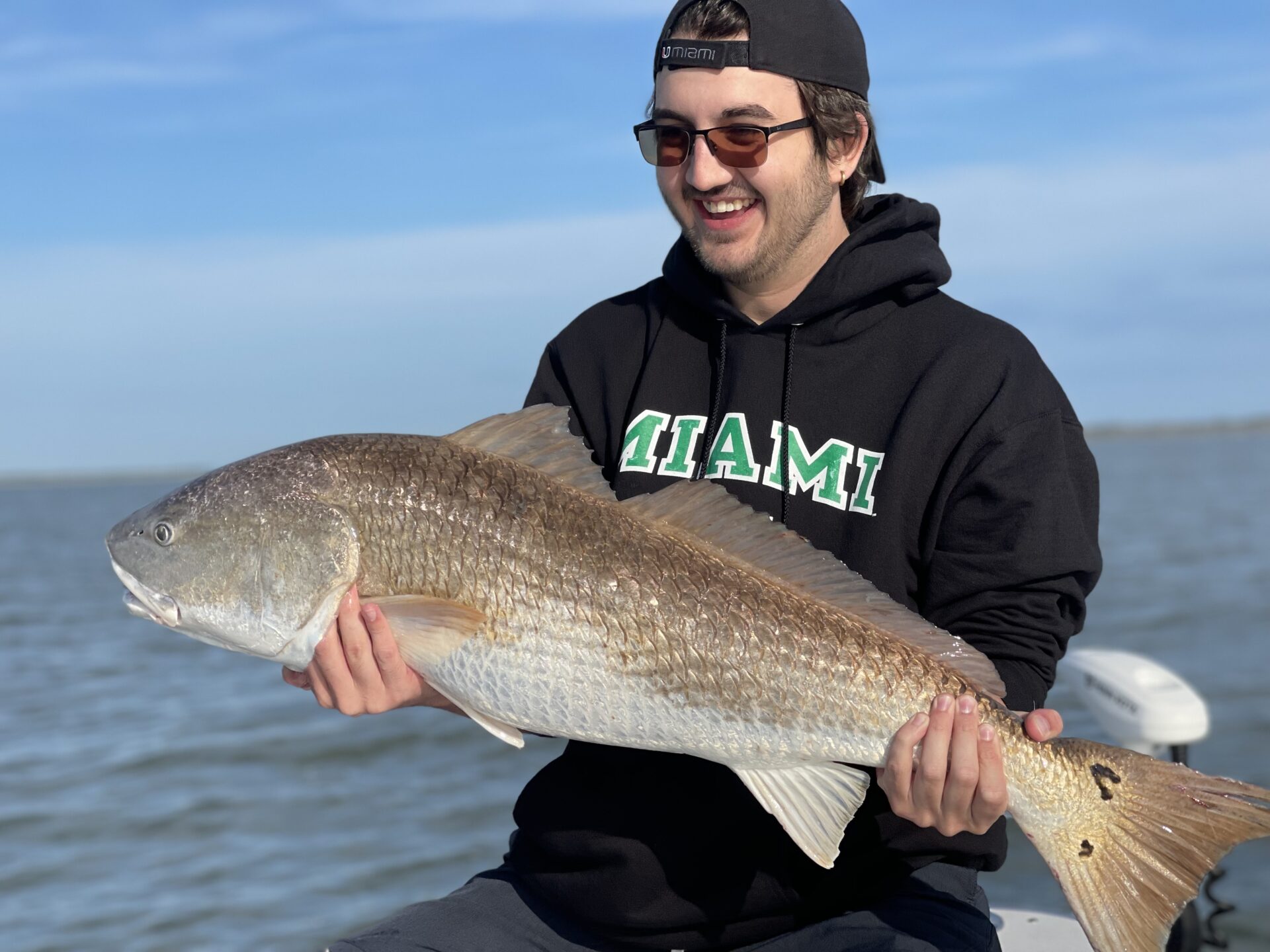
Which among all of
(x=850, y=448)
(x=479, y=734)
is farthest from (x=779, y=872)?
(x=479, y=734)

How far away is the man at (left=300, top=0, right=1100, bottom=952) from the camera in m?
3.30

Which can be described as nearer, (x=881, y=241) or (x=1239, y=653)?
(x=881, y=241)

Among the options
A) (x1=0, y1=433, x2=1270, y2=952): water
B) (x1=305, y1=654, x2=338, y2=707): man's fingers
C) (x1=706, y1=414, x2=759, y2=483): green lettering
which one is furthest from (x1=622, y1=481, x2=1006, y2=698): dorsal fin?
(x1=0, y1=433, x2=1270, y2=952): water

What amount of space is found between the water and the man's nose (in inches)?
228

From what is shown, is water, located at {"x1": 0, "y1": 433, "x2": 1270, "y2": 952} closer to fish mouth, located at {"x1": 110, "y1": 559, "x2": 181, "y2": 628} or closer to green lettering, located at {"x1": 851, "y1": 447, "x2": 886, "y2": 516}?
fish mouth, located at {"x1": 110, "y1": 559, "x2": 181, "y2": 628}

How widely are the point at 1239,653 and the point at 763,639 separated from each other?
12909mm

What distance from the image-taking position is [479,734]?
39.7 ft

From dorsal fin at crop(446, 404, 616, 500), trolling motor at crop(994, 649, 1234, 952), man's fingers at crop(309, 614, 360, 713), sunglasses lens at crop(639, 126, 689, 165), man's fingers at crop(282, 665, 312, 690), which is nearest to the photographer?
man's fingers at crop(309, 614, 360, 713)

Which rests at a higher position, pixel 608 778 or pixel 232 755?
pixel 608 778

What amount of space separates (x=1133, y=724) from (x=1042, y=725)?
2714 mm

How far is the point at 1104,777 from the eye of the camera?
9.29ft

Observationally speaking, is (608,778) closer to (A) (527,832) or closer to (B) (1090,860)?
(A) (527,832)

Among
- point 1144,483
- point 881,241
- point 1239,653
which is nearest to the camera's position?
point 881,241

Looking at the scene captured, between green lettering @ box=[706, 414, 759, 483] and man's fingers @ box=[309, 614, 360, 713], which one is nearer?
man's fingers @ box=[309, 614, 360, 713]
